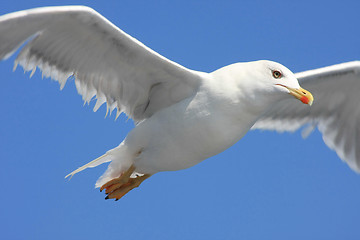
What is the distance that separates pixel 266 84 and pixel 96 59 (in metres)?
1.83

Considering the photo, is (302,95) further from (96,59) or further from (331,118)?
(331,118)

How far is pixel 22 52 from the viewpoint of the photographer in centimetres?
623

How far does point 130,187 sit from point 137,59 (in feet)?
5.69

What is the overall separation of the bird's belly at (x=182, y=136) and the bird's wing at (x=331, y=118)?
1.93 m

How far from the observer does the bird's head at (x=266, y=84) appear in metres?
5.98

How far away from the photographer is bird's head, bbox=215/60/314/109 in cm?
598

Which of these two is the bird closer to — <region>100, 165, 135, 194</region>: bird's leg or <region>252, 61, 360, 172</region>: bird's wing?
<region>100, 165, 135, 194</region>: bird's leg

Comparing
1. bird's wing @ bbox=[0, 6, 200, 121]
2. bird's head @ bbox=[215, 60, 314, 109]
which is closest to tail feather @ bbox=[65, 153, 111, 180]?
bird's wing @ bbox=[0, 6, 200, 121]

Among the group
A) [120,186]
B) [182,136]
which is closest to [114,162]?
[120,186]

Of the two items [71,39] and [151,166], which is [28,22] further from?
[151,166]

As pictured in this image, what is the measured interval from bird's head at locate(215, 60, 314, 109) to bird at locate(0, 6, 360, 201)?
0.01 meters

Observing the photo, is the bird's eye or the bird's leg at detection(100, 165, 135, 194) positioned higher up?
the bird's eye

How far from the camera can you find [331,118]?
27.0 feet

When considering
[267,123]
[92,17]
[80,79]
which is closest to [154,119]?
[80,79]
